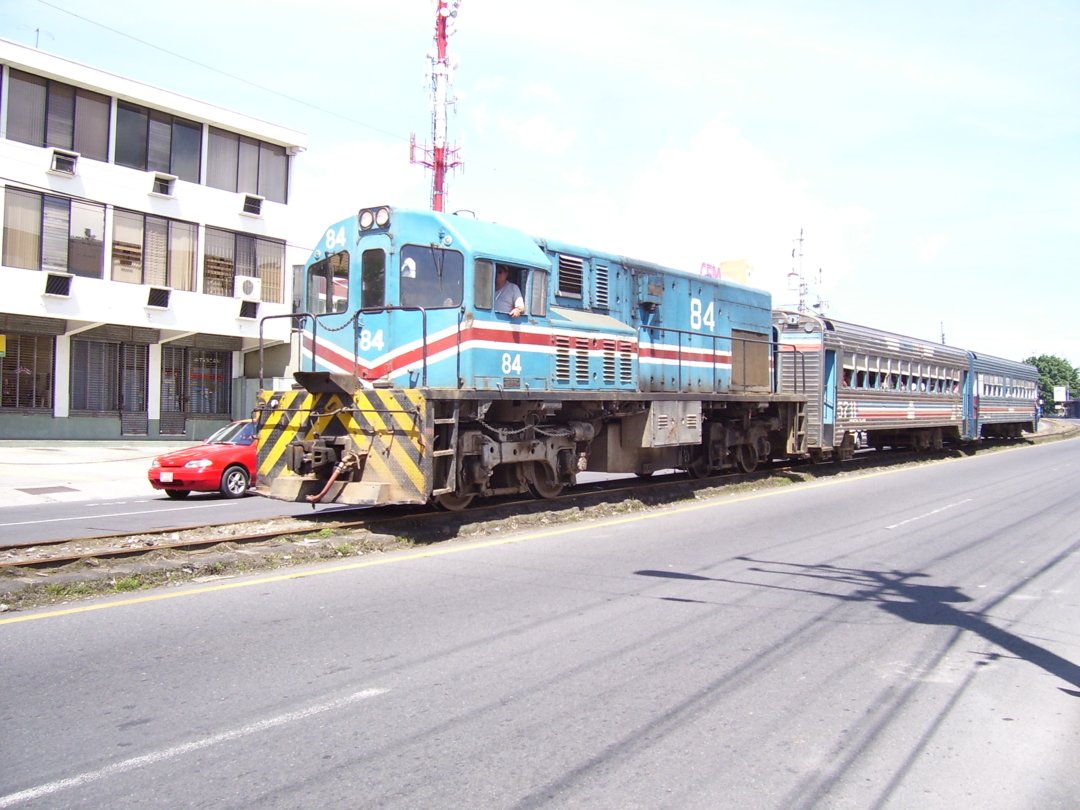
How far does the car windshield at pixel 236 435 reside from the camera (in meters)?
16.0

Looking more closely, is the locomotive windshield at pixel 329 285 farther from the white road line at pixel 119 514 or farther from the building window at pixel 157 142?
the building window at pixel 157 142

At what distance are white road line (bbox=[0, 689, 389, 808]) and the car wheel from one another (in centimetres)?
1152

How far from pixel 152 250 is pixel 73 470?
30.4 ft

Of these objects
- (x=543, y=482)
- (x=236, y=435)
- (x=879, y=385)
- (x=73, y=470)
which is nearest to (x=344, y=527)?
(x=543, y=482)

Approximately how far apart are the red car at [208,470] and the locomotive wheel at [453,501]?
5756mm

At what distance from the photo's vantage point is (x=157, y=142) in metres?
26.9

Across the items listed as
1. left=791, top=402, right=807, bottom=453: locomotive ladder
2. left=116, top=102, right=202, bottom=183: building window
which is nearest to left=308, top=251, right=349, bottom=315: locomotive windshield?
left=791, top=402, right=807, bottom=453: locomotive ladder

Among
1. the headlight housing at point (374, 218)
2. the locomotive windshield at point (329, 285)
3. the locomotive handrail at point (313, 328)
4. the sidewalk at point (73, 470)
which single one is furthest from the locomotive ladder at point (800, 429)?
the sidewalk at point (73, 470)

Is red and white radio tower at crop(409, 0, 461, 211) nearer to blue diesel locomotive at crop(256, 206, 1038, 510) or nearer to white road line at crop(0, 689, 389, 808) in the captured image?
blue diesel locomotive at crop(256, 206, 1038, 510)

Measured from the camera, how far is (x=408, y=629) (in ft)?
19.4

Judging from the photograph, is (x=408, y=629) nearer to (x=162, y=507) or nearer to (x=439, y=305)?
(x=439, y=305)

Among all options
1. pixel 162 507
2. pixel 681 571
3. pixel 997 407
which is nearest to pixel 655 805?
pixel 681 571

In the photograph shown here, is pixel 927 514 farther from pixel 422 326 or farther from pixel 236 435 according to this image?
pixel 236 435

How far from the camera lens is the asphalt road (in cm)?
367
